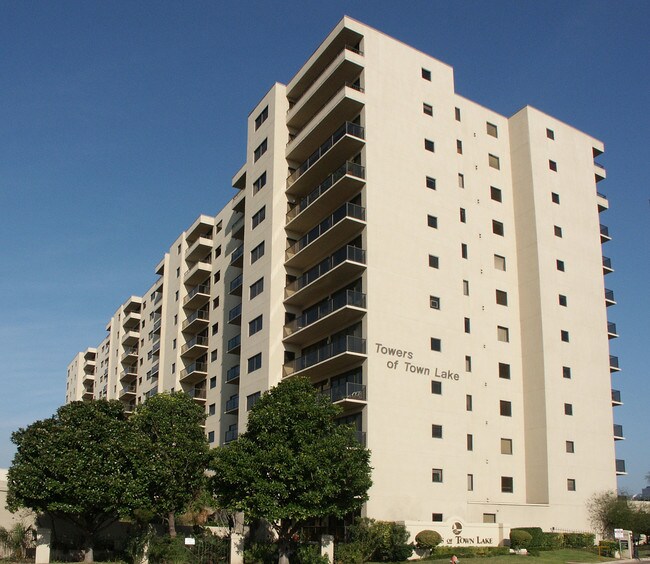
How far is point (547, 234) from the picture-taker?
6312 centimetres

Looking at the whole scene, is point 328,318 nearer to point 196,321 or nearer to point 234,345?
point 234,345

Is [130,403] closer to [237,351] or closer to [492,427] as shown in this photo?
[237,351]

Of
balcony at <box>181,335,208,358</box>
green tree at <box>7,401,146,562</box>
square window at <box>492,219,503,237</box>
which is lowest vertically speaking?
green tree at <box>7,401,146,562</box>

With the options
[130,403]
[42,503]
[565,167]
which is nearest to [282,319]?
[42,503]

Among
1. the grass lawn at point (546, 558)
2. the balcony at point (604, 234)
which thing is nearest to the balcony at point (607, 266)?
the balcony at point (604, 234)

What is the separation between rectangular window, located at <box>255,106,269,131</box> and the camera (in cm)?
6529

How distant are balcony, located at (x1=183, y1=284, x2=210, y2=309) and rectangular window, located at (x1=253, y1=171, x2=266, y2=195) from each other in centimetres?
1963

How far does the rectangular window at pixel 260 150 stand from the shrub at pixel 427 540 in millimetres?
33608

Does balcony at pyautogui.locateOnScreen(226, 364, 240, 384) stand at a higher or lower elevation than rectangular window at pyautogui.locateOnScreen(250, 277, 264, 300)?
lower

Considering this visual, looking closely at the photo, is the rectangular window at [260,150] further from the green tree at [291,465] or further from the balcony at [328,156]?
the green tree at [291,465]

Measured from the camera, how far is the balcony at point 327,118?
55062 mm

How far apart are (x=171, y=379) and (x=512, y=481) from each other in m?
41.8

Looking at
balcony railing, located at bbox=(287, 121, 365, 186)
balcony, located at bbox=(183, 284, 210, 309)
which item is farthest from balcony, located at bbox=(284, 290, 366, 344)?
balcony, located at bbox=(183, 284, 210, 309)

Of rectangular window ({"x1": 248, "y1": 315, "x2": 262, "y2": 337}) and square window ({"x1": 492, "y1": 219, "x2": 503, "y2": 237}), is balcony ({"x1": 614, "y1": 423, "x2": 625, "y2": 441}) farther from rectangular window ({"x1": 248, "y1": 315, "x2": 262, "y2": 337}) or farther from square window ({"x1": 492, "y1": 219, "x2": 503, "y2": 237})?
rectangular window ({"x1": 248, "y1": 315, "x2": 262, "y2": 337})
